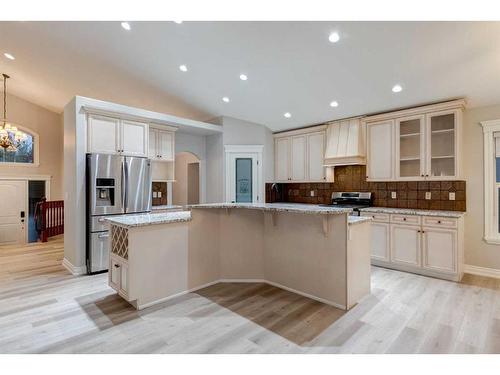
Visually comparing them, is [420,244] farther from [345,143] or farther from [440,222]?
[345,143]

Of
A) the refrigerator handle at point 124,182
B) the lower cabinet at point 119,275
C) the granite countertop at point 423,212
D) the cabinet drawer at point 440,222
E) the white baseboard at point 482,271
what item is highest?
the refrigerator handle at point 124,182

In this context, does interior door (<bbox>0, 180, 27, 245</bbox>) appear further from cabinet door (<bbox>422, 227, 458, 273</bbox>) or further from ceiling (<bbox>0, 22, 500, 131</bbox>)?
cabinet door (<bbox>422, 227, 458, 273</bbox>)

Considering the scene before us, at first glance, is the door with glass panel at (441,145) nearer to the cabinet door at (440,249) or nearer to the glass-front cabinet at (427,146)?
the glass-front cabinet at (427,146)

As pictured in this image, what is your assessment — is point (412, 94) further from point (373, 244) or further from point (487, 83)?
point (373, 244)

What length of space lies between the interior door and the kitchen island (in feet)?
20.0

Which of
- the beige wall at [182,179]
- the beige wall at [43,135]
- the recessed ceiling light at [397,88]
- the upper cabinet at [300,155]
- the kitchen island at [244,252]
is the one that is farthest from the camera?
the beige wall at [182,179]

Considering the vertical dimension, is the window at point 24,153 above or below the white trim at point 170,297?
above

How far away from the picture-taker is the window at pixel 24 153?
748 centimetres

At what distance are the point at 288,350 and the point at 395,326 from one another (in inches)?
43.9

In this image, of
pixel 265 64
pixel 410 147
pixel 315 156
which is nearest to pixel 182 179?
pixel 315 156

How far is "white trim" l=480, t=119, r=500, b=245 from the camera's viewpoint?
4.04 meters

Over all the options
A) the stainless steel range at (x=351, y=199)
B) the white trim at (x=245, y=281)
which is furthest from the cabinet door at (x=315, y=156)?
the white trim at (x=245, y=281)

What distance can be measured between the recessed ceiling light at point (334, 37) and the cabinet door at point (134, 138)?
3349 mm

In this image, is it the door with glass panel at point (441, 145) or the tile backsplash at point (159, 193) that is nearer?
the door with glass panel at point (441, 145)
